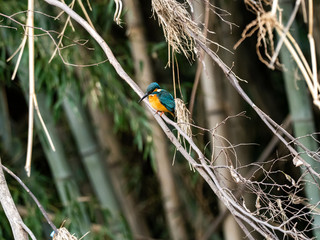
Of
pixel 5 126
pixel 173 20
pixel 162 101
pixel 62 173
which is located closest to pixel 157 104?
pixel 162 101

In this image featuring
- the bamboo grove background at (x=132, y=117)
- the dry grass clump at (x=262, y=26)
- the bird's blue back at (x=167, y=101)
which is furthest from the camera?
the bamboo grove background at (x=132, y=117)

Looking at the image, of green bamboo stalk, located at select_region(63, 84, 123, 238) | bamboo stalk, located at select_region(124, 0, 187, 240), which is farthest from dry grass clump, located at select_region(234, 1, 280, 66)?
green bamboo stalk, located at select_region(63, 84, 123, 238)

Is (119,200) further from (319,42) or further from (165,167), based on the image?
(319,42)

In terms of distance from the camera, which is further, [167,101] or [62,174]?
[62,174]

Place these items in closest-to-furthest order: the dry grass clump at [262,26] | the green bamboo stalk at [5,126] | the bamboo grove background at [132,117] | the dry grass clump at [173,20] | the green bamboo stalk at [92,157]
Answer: the dry grass clump at [262,26]
the dry grass clump at [173,20]
the bamboo grove background at [132,117]
the green bamboo stalk at [92,157]
the green bamboo stalk at [5,126]

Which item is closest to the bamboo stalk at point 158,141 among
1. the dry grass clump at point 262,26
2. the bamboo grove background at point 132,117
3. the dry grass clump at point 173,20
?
the bamboo grove background at point 132,117

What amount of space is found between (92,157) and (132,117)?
0.44 metres

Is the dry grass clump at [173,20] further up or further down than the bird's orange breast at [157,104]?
further up

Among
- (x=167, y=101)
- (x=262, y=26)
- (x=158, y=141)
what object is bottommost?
(x=158, y=141)

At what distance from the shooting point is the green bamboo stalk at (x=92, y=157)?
3459mm

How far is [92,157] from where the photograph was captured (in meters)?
3.51

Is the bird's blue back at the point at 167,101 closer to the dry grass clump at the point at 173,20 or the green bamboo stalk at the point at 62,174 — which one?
the dry grass clump at the point at 173,20

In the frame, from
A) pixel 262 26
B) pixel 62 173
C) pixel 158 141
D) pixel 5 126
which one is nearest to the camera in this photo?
pixel 262 26

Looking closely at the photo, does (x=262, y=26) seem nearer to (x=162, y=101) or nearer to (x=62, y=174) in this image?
(x=162, y=101)
